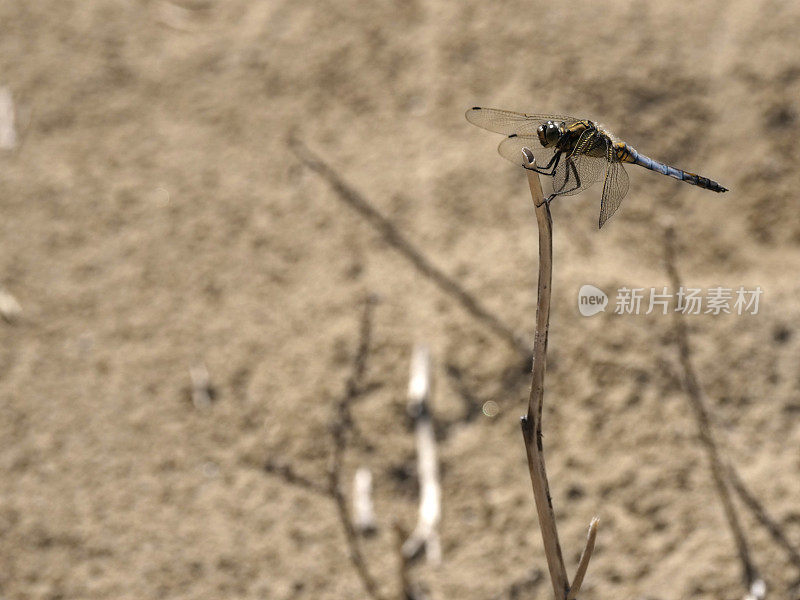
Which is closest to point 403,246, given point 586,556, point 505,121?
point 505,121

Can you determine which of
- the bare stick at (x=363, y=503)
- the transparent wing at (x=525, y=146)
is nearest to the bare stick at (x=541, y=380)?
the transparent wing at (x=525, y=146)

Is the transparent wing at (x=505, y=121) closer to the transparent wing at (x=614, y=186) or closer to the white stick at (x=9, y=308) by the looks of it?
the transparent wing at (x=614, y=186)

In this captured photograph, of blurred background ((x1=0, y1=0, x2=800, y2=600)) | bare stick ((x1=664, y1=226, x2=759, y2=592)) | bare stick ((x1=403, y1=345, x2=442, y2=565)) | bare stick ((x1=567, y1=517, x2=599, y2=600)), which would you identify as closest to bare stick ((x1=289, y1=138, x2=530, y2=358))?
blurred background ((x1=0, y1=0, x2=800, y2=600))

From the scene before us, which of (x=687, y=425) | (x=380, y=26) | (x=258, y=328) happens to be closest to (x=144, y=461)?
(x=258, y=328)

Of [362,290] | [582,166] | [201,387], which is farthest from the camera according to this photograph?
[362,290]

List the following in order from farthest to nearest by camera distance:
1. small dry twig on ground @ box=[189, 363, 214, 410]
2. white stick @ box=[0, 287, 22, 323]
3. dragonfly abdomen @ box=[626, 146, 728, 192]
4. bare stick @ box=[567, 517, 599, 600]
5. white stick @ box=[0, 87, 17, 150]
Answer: white stick @ box=[0, 87, 17, 150] < white stick @ box=[0, 287, 22, 323] < small dry twig on ground @ box=[189, 363, 214, 410] < dragonfly abdomen @ box=[626, 146, 728, 192] < bare stick @ box=[567, 517, 599, 600]

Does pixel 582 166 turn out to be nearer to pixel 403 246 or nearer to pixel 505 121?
pixel 505 121

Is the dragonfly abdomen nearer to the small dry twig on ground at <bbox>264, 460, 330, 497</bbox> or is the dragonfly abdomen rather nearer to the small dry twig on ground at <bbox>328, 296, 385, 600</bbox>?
the small dry twig on ground at <bbox>328, 296, 385, 600</bbox>

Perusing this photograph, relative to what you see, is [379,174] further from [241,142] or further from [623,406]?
[623,406]
